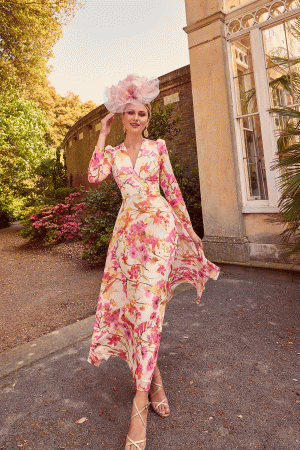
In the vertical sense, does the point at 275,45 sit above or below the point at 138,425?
above

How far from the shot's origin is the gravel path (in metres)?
4.04

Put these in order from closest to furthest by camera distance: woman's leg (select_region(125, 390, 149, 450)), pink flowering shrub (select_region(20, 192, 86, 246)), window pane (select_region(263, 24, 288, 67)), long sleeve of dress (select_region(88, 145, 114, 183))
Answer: woman's leg (select_region(125, 390, 149, 450)), long sleeve of dress (select_region(88, 145, 114, 183)), window pane (select_region(263, 24, 288, 67)), pink flowering shrub (select_region(20, 192, 86, 246))

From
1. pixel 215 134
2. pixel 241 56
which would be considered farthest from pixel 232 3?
pixel 215 134

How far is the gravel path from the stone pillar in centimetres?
236

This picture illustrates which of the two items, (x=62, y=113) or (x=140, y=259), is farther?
(x=62, y=113)

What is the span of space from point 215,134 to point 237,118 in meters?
0.43

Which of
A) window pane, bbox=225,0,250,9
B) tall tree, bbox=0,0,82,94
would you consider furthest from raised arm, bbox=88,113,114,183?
tall tree, bbox=0,0,82,94

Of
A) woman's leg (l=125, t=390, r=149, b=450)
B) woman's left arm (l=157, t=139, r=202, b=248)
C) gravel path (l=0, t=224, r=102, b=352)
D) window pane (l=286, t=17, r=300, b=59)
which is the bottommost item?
woman's leg (l=125, t=390, r=149, b=450)

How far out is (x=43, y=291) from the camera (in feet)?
18.3

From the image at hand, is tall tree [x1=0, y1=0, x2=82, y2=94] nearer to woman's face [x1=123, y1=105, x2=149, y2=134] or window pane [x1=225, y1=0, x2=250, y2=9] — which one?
window pane [x1=225, y1=0, x2=250, y2=9]

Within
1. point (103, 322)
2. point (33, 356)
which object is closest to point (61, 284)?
point (33, 356)

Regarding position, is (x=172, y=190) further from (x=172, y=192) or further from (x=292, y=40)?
(x=292, y=40)

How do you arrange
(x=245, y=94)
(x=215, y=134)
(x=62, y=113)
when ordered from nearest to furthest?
(x=245, y=94)
(x=215, y=134)
(x=62, y=113)

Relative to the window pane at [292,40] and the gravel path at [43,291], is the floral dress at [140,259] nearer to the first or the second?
the gravel path at [43,291]
